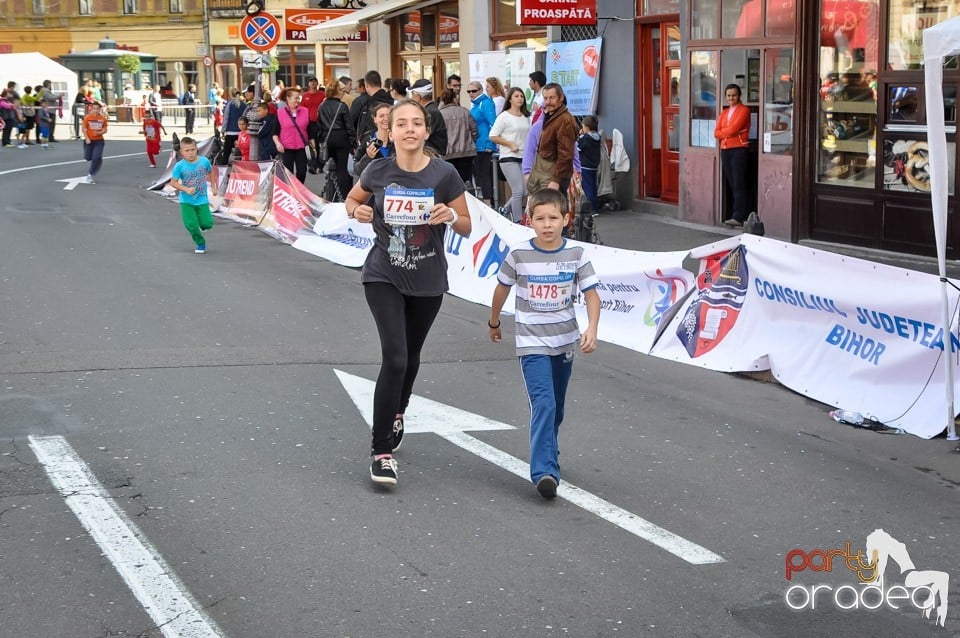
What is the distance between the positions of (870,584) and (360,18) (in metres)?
26.7

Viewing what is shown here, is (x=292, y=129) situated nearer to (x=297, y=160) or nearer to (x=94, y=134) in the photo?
(x=297, y=160)

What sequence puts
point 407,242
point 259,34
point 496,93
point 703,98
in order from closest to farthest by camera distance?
1. point 407,242
2. point 703,98
3. point 496,93
4. point 259,34

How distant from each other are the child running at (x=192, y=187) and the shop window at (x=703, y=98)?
6.69m

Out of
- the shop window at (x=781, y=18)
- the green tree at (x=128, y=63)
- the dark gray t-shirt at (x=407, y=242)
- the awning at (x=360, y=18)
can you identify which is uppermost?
the green tree at (x=128, y=63)

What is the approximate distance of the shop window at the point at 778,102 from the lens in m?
15.4

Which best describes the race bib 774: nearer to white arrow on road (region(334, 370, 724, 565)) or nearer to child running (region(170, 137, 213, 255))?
white arrow on road (region(334, 370, 724, 565))

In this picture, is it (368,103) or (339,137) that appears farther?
(339,137)

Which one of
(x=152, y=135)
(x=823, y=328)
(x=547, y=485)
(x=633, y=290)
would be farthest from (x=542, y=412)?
(x=152, y=135)

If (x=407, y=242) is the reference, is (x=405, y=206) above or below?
above

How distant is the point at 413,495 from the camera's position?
624 cm

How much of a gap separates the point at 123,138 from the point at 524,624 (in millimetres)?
45253

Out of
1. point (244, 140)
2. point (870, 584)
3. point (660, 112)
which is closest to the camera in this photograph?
A: point (870, 584)

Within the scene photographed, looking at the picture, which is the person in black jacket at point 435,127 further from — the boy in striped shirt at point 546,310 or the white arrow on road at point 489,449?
the boy in striped shirt at point 546,310

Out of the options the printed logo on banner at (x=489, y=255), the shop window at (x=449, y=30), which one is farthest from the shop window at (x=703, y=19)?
the shop window at (x=449, y=30)
